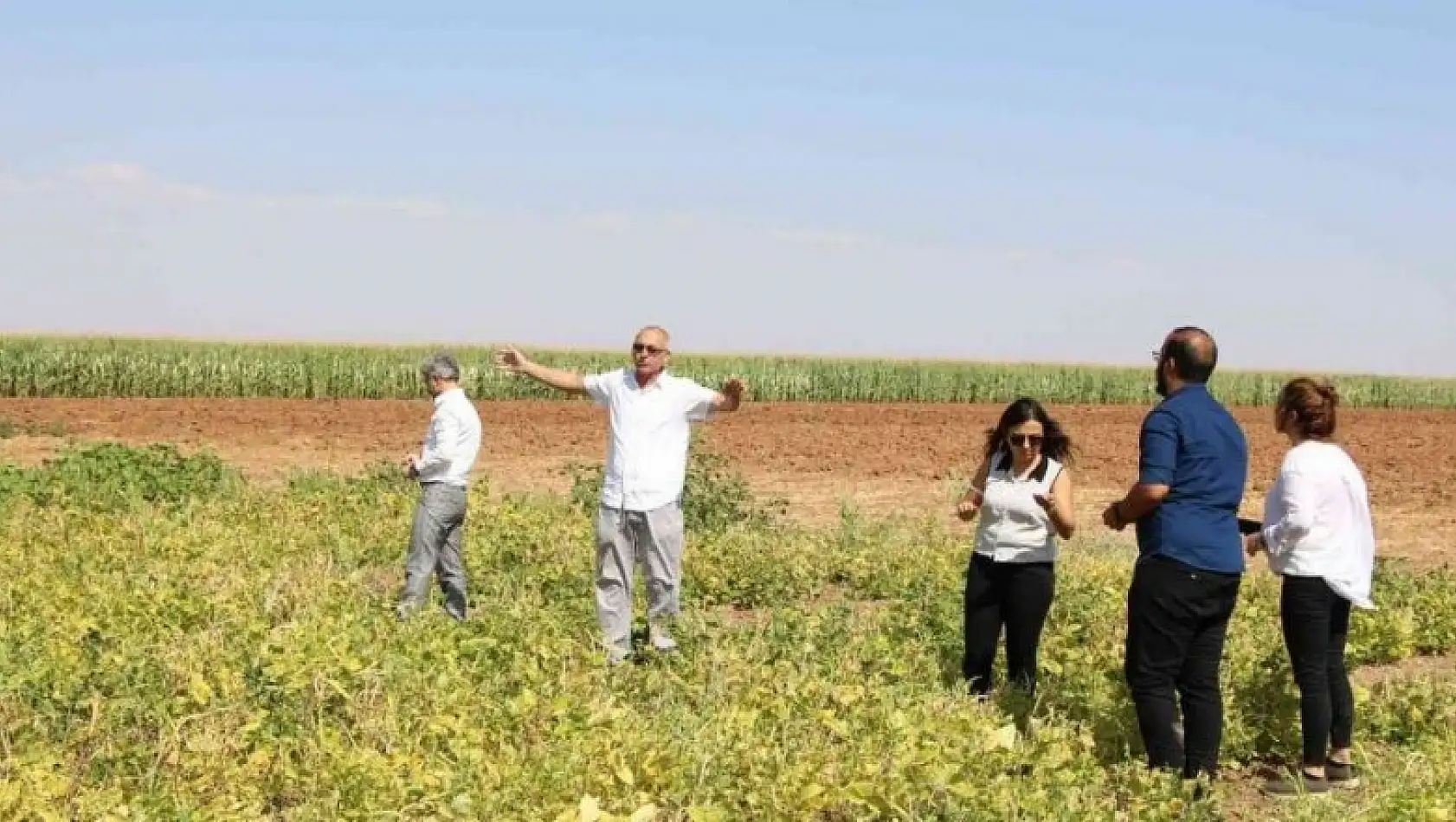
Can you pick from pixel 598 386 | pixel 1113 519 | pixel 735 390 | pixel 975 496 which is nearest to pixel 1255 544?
pixel 1113 519

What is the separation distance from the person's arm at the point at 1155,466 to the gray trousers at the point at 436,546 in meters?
4.90

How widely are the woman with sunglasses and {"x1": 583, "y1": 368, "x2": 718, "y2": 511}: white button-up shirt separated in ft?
5.89

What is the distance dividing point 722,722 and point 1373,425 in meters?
41.5

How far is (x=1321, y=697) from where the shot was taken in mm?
6844

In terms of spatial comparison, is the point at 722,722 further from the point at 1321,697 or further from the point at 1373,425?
the point at 1373,425

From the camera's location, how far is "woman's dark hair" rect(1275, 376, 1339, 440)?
6.88 meters

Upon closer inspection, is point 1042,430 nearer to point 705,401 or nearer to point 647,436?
point 705,401

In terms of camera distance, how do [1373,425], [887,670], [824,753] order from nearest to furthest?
[824,753] → [887,670] → [1373,425]

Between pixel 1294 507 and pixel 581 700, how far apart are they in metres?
3.52

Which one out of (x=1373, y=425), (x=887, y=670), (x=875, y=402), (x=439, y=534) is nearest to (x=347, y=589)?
(x=439, y=534)

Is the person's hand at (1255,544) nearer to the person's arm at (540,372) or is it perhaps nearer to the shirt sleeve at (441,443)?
the person's arm at (540,372)

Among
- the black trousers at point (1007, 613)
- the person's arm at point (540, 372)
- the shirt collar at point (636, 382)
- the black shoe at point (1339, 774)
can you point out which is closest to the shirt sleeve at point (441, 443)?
the person's arm at point (540, 372)

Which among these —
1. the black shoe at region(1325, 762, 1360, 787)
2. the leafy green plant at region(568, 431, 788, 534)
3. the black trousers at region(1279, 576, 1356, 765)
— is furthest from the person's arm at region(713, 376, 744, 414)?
the leafy green plant at region(568, 431, 788, 534)

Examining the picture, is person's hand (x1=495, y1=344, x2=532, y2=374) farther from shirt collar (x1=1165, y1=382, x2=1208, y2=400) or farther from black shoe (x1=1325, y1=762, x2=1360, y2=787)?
black shoe (x1=1325, y1=762, x2=1360, y2=787)
